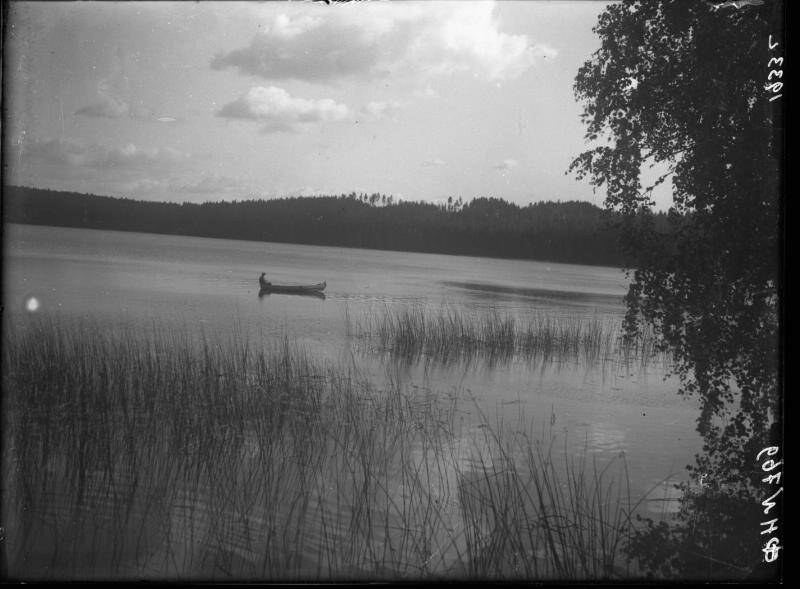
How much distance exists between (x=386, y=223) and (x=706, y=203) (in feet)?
5.55

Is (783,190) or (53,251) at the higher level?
(783,190)

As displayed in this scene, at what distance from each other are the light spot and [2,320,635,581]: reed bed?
10cm

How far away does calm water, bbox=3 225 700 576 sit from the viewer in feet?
8.74

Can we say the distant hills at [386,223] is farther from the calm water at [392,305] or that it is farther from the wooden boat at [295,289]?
the wooden boat at [295,289]

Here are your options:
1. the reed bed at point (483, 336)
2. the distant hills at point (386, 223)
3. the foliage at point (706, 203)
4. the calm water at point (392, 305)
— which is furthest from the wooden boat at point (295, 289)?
the foliage at point (706, 203)

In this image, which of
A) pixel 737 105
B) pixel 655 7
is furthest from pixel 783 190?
pixel 655 7

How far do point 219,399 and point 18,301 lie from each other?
1.17 meters

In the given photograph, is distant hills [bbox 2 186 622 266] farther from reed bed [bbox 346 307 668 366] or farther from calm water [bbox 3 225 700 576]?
reed bed [bbox 346 307 668 366]

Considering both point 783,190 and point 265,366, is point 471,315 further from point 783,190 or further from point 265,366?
point 783,190

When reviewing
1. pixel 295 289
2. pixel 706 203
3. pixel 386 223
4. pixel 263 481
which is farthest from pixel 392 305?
pixel 706 203

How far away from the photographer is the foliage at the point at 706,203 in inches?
90.8

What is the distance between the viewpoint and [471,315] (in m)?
4.34

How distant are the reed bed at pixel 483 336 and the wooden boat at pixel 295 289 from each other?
0.41 m

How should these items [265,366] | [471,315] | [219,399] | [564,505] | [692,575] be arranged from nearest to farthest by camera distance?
[692,575]
[564,505]
[219,399]
[265,366]
[471,315]
